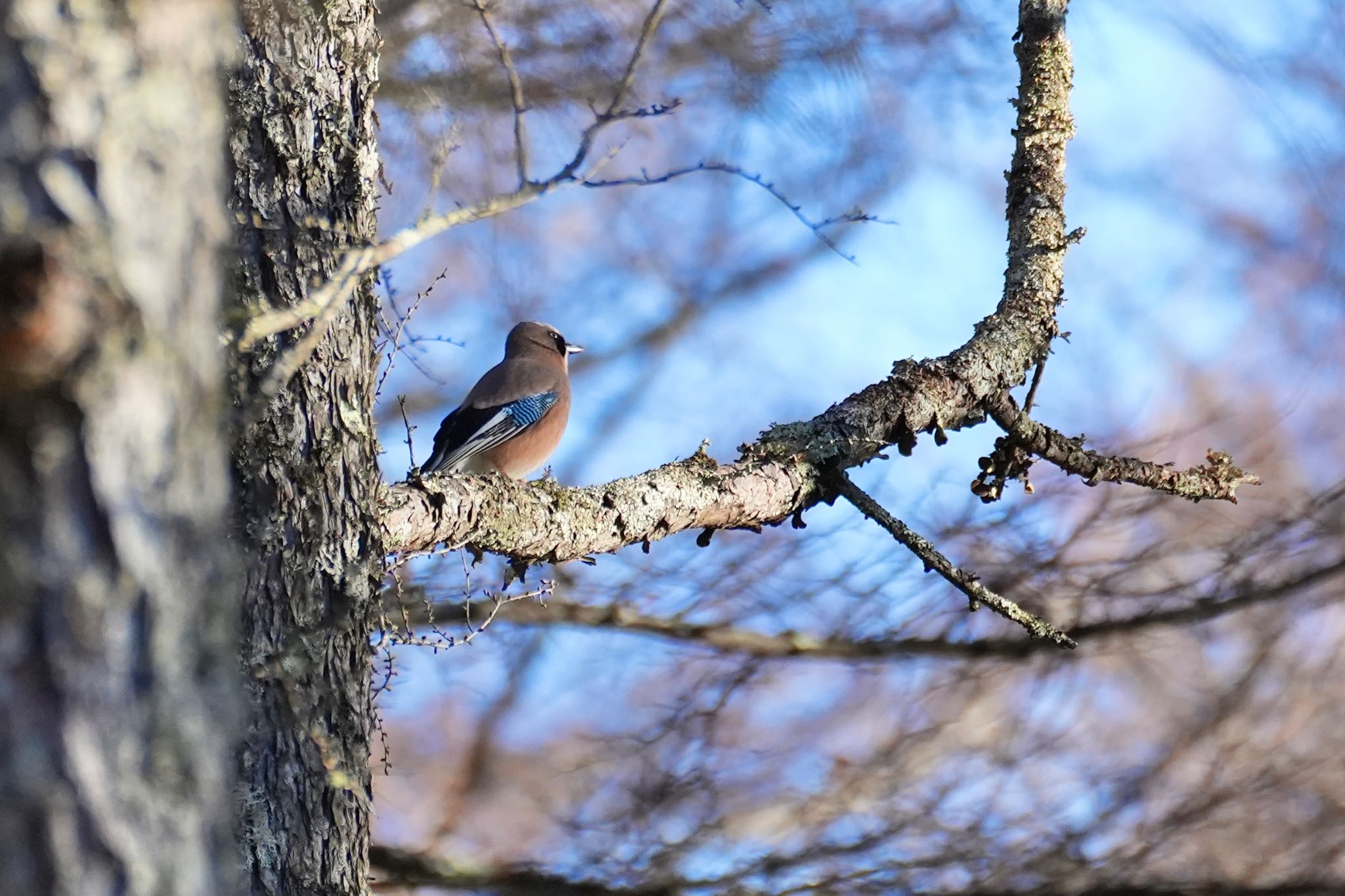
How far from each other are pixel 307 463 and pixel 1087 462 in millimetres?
1796

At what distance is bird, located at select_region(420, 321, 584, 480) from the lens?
477cm

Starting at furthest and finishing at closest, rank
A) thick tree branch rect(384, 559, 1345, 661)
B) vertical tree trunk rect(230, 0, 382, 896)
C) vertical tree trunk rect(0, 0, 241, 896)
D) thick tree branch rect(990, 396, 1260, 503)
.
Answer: thick tree branch rect(384, 559, 1345, 661) → thick tree branch rect(990, 396, 1260, 503) → vertical tree trunk rect(230, 0, 382, 896) → vertical tree trunk rect(0, 0, 241, 896)

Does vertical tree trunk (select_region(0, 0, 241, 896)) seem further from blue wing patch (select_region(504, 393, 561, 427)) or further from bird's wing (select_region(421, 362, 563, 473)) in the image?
blue wing patch (select_region(504, 393, 561, 427))

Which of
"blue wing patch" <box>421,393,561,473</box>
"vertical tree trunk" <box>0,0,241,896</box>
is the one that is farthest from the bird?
"vertical tree trunk" <box>0,0,241,896</box>

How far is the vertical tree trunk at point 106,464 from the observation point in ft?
3.61

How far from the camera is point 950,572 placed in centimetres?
274

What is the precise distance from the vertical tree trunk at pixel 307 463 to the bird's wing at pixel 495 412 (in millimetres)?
2351

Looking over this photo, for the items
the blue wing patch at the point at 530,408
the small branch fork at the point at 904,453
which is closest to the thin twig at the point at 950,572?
the small branch fork at the point at 904,453

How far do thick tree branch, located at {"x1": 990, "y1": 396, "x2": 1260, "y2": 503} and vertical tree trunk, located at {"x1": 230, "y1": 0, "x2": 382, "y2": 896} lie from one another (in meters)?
1.51

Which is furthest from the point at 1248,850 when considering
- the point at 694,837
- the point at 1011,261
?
the point at 1011,261

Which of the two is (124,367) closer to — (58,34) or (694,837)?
(58,34)

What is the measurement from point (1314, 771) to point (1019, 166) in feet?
6.13

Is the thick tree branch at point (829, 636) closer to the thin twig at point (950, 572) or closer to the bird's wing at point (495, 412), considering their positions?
the bird's wing at point (495, 412)

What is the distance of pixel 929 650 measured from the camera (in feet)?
13.5
